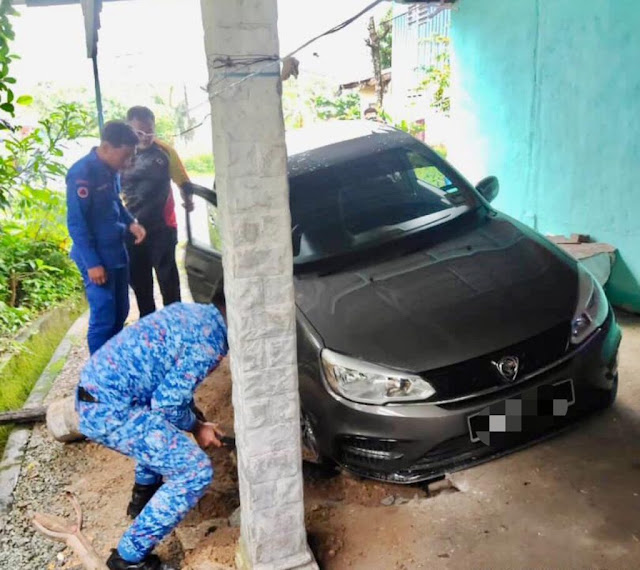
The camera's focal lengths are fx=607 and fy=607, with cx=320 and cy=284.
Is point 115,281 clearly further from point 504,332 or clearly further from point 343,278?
point 504,332

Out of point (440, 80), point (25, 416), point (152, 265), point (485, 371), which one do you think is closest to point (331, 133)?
point (152, 265)

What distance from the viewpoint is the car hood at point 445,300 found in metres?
2.78

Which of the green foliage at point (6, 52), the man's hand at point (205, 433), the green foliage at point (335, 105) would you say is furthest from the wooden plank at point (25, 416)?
the green foliage at point (335, 105)

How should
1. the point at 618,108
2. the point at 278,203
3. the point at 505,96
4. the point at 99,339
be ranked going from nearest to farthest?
1. the point at 278,203
2. the point at 99,339
3. the point at 618,108
4. the point at 505,96

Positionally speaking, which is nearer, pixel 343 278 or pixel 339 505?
pixel 339 505

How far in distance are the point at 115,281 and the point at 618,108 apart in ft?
13.5

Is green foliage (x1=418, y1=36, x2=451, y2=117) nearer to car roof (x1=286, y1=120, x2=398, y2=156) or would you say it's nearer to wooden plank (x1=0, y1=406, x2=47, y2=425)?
car roof (x1=286, y1=120, x2=398, y2=156)

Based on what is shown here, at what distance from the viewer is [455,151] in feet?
25.5

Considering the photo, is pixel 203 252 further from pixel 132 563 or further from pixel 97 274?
pixel 132 563

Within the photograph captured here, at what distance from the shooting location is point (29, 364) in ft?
16.9

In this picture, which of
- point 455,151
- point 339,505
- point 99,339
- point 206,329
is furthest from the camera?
point 455,151

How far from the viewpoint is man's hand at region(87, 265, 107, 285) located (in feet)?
12.6

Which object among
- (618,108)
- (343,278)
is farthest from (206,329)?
(618,108)

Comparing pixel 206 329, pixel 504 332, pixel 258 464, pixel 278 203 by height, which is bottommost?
pixel 258 464
